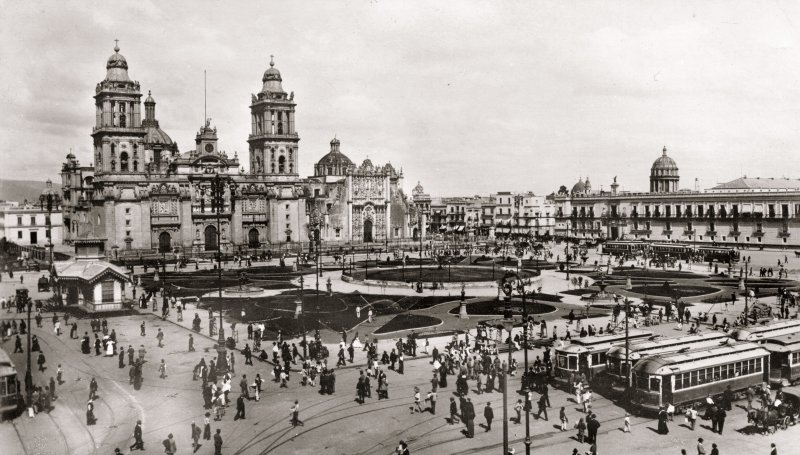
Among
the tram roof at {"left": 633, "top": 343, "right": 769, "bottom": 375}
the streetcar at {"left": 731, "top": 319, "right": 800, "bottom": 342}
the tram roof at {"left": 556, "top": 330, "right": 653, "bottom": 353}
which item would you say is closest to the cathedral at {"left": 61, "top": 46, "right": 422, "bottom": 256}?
the tram roof at {"left": 556, "top": 330, "right": 653, "bottom": 353}

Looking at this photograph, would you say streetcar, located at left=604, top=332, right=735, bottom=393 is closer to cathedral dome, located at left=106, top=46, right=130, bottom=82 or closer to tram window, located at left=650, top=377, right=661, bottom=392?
tram window, located at left=650, top=377, right=661, bottom=392

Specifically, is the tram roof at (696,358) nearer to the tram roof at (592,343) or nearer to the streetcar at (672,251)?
the tram roof at (592,343)

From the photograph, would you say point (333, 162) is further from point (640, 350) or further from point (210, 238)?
point (640, 350)

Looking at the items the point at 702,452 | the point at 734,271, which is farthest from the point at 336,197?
the point at 702,452

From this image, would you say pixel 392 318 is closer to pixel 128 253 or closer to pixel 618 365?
pixel 618 365

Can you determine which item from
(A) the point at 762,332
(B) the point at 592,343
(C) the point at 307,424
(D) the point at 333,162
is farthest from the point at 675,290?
(D) the point at 333,162

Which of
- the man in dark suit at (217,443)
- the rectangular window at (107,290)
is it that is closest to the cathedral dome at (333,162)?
the rectangular window at (107,290)
